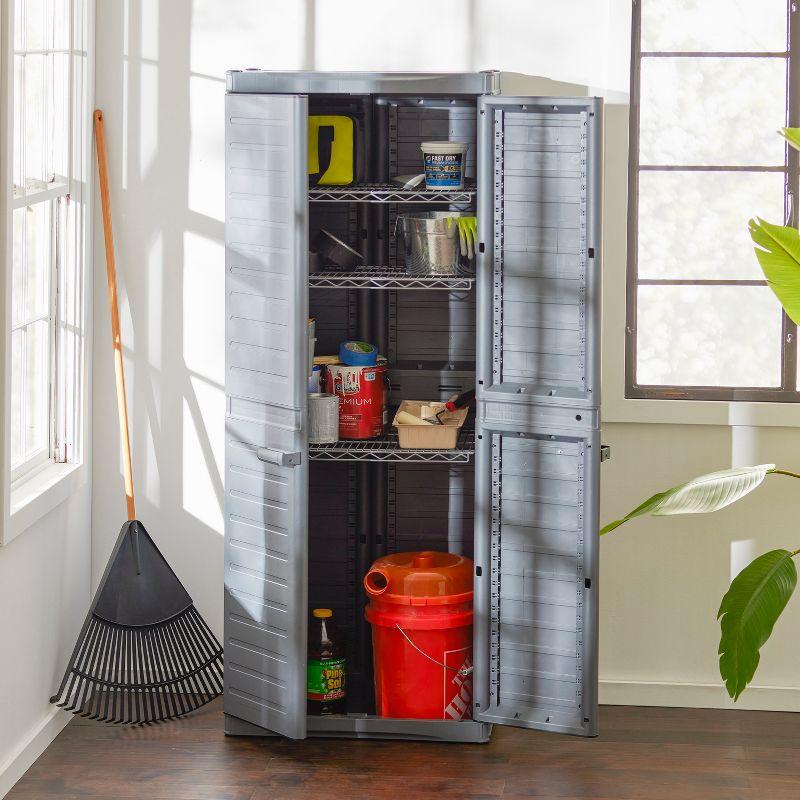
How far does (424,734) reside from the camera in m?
3.36

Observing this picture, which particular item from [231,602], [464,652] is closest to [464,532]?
[464,652]

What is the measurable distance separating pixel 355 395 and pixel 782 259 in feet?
4.10

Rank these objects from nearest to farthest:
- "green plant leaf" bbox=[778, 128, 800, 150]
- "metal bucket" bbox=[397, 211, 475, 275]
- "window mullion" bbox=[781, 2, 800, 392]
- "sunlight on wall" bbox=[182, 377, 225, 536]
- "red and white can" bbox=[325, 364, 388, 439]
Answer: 1. "green plant leaf" bbox=[778, 128, 800, 150]
2. "metal bucket" bbox=[397, 211, 475, 275]
3. "red and white can" bbox=[325, 364, 388, 439]
4. "window mullion" bbox=[781, 2, 800, 392]
5. "sunlight on wall" bbox=[182, 377, 225, 536]

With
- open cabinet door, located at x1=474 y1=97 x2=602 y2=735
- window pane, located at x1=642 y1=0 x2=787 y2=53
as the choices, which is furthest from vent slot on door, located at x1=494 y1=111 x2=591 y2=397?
window pane, located at x1=642 y1=0 x2=787 y2=53

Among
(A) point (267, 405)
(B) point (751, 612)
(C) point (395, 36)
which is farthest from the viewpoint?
(C) point (395, 36)

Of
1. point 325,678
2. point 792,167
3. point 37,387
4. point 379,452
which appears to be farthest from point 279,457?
point 792,167

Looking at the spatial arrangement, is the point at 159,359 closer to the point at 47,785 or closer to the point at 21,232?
the point at 21,232

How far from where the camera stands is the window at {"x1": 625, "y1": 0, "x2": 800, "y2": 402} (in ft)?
11.7

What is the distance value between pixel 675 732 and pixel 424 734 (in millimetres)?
778

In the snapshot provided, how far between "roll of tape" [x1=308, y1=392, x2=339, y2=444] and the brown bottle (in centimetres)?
56

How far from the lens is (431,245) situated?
3.30m

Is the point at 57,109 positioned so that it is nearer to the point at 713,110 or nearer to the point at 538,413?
the point at 538,413

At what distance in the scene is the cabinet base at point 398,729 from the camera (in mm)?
3357

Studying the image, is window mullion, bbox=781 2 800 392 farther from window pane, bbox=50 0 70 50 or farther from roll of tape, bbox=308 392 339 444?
window pane, bbox=50 0 70 50
